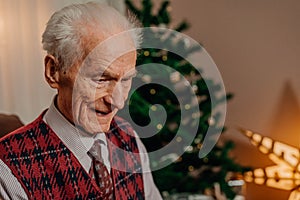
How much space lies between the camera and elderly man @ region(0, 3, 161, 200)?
1110 mm

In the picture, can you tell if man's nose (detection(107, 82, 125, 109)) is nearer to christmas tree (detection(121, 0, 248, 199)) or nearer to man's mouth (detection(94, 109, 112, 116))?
man's mouth (detection(94, 109, 112, 116))

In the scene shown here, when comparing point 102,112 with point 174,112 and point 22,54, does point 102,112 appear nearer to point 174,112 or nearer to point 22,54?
point 174,112

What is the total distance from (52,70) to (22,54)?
121 cm

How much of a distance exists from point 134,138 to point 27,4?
3.51 ft

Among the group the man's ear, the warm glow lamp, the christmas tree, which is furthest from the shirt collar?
the warm glow lamp

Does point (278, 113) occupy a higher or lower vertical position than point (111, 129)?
lower

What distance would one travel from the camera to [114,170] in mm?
1309

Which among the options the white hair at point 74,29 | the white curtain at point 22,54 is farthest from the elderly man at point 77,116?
the white curtain at point 22,54

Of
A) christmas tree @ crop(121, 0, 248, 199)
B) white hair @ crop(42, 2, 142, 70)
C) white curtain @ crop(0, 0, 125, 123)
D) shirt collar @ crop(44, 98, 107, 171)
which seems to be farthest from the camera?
white curtain @ crop(0, 0, 125, 123)

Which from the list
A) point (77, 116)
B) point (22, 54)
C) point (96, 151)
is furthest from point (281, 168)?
point (77, 116)

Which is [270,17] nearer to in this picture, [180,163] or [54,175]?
[180,163]

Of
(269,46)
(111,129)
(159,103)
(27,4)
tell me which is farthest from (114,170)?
(269,46)

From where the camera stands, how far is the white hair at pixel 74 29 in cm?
110

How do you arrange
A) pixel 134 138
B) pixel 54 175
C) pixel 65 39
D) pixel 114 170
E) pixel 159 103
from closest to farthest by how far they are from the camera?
pixel 65 39 → pixel 54 175 → pixel 114 170 → pixel 134 138 → pixel 159 103
